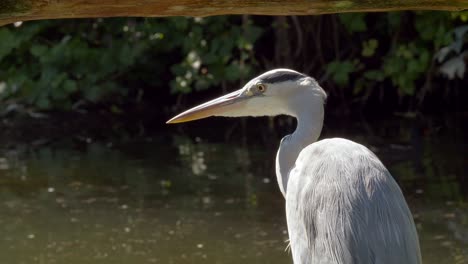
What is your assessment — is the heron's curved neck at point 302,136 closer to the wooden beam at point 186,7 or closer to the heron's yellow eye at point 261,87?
the heron's yellow eye at point 261,87

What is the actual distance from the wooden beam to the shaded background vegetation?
5638mm

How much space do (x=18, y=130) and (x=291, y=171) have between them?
6073 mm

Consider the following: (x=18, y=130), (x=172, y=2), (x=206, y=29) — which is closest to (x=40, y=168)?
(x=18, y=130)

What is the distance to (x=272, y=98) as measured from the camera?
4703 mm

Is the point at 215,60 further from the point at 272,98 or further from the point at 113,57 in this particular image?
the point at 272,98

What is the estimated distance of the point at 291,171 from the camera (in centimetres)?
439

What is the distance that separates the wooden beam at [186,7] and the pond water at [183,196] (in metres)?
2.44

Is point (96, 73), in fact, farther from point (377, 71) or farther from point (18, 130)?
point (377, 71)

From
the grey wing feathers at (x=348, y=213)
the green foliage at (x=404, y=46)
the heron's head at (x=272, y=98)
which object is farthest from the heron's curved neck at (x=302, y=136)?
the green foliage at (x=404, y=46)

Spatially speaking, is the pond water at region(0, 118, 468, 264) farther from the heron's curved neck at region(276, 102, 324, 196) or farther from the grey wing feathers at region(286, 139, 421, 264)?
the grey wing feathers at region(286, 139, 421, 264)

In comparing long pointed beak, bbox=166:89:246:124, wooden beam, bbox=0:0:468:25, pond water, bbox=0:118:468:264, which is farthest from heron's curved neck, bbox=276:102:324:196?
pond water, bbox=0:118:468:264

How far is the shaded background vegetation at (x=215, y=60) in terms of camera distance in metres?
9.69

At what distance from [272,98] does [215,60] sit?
5.22 meters

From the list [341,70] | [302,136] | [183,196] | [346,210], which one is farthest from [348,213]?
[341,70]
